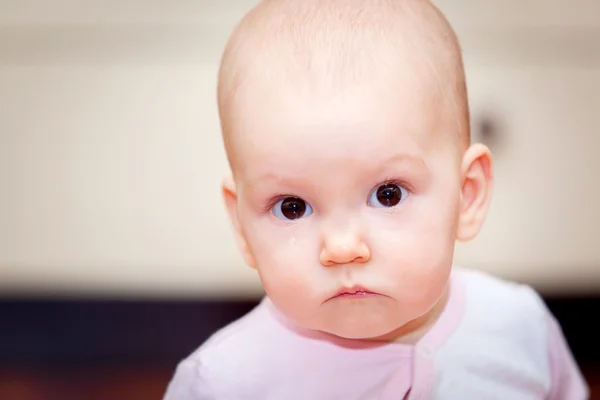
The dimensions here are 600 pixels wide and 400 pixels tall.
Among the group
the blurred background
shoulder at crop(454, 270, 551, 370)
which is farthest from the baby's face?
the blurred background

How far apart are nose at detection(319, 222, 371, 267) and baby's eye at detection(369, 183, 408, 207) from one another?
0.02 meters

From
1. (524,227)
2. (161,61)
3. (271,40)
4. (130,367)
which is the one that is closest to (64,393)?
(130,367)

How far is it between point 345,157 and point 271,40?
79mm

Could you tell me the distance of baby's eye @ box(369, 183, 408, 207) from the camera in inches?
17.6

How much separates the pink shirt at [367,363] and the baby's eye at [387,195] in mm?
124

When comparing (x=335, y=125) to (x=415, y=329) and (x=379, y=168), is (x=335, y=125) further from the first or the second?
(x=415, y=329)

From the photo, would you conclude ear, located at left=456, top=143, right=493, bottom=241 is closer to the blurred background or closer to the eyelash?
the eyelash

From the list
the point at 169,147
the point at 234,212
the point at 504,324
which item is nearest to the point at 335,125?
the point at 234,212

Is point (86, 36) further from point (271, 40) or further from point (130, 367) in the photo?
point (271, 40)

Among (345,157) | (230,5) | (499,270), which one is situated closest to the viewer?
(345,157)

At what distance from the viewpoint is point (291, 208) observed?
0.46 meters

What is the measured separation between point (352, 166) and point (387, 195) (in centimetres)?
3

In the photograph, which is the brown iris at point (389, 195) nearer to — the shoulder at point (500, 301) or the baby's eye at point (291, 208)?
the baby's eye at point (291, 208)

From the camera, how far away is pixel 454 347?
1.81ft
